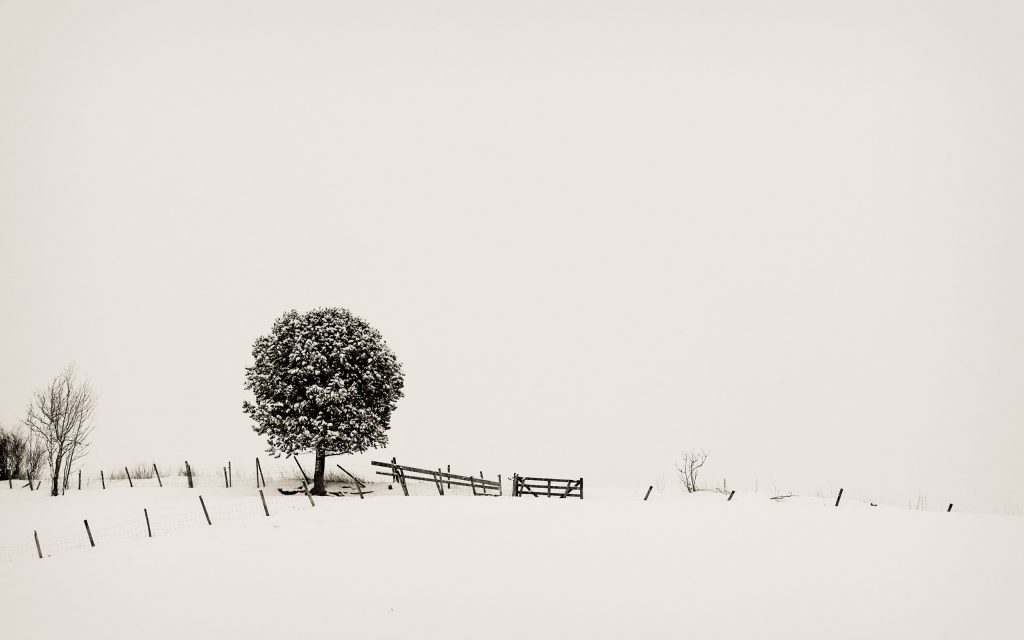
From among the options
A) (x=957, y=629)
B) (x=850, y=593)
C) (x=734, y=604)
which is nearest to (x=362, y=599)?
(x=734, y=604)

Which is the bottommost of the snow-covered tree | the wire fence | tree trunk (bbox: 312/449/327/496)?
the wire fence

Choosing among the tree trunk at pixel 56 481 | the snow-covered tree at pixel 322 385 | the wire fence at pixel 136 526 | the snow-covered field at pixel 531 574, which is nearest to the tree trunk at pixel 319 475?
the snow-covered tree at pixel 322 385

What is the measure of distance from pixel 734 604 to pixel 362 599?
41.9ft

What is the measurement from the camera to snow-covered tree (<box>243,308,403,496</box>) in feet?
137

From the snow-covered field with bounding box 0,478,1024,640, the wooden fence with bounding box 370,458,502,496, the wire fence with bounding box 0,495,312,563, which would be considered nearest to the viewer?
the snow-covered field with bounding box 0,478,1024,640

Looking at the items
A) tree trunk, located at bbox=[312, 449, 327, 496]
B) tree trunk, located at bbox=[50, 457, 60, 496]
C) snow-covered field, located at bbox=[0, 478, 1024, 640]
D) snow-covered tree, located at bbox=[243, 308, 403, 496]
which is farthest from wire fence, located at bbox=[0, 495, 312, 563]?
tree trunk, located at bbox=[50, 457, 60, 496]

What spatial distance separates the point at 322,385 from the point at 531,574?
25.7m

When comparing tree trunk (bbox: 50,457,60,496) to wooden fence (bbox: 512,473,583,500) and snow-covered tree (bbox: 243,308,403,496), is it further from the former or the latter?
wooden fence (bbox: 512,473,583,500)

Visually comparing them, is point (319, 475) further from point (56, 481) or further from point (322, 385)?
point (56, 481)

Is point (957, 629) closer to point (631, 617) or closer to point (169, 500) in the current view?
point (631, 617)

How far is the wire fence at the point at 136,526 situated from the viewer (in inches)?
1135

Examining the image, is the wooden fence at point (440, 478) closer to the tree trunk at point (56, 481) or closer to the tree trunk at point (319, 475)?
the tree trunk at point (319, 475)

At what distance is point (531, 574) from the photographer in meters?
22.3

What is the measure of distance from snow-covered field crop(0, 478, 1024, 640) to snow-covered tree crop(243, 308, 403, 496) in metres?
10.7
